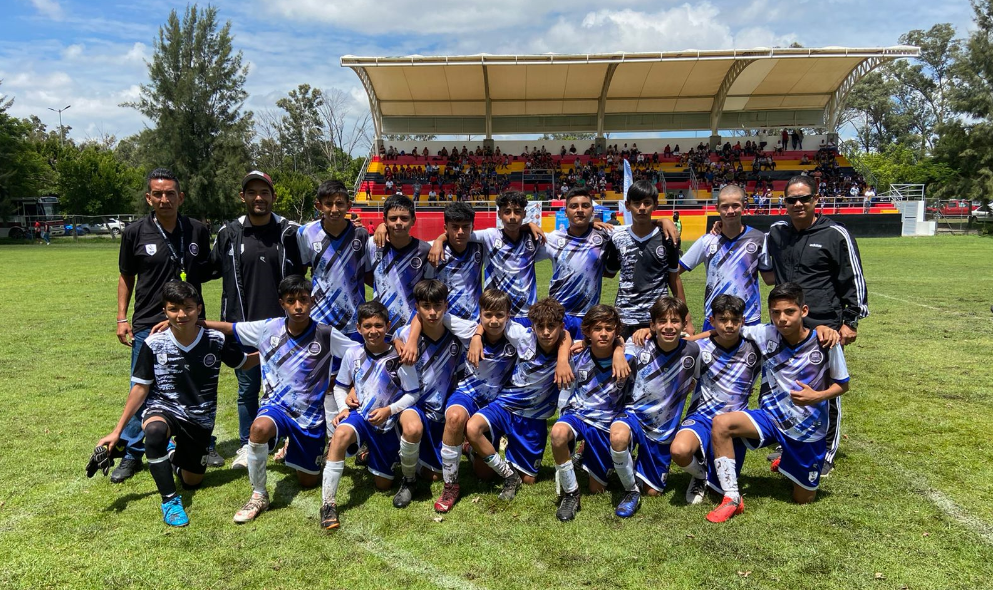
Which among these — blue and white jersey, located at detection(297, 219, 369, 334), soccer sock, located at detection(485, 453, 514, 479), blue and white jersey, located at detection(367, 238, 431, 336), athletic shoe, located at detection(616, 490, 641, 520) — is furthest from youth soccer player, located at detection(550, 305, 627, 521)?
blue and white jersey, located at detection(297, 219, 369, 334)

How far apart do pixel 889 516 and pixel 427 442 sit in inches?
112

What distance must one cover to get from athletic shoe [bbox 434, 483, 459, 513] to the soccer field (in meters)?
0.07

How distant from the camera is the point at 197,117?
38.3 metres

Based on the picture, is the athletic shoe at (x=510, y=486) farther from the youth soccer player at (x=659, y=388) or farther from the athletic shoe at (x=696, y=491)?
the athletic shoe at (x=696, y=491)

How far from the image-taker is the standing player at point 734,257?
4.48 meters

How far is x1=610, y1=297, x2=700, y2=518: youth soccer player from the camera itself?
3.88m

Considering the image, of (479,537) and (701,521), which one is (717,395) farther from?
(479,537)

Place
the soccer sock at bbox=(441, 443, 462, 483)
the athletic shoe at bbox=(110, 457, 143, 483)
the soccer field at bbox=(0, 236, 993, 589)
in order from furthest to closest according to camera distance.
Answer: the athletic shoe at bbox=(110, 457, 143, 483)
the soccer sock at bbox=(441, 443, 462, 483)
the soccer field at bbox=(0, 236, 993, 589)

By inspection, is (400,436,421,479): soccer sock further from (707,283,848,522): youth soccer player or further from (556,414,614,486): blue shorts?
(707,283,848,522): youth soccer player

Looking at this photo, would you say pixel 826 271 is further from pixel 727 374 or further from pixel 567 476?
pixel 567 476

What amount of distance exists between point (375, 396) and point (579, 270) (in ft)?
5.87

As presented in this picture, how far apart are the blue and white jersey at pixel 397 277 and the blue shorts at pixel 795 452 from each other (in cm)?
248

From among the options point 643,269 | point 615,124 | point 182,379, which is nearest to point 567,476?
point 643,269

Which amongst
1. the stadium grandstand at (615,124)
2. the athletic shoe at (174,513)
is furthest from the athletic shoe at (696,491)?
A: the stadium grandstand at (615,124)
